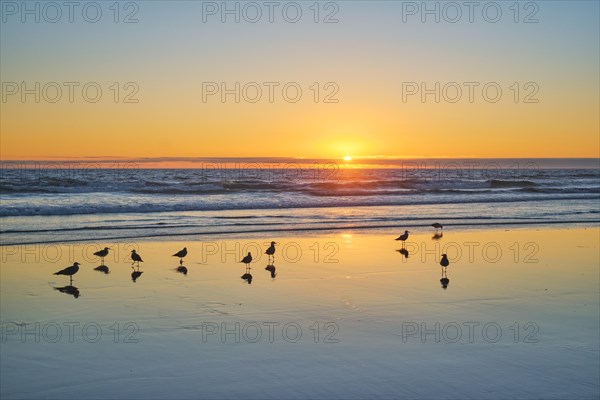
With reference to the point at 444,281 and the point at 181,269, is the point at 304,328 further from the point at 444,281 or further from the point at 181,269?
the point at 181,269

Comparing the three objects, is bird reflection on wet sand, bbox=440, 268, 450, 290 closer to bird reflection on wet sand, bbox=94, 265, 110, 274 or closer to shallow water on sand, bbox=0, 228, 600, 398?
shallow water on sand, bbox=0, 228, 600, 398

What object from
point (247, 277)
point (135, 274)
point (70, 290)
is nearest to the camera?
point (70, 290)

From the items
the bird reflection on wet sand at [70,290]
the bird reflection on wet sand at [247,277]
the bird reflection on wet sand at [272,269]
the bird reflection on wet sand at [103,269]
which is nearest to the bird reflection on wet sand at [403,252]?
the bird reflection on wet sand at [272,269]

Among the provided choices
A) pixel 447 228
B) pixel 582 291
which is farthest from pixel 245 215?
pixel 582 291

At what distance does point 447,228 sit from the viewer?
2145 centimetres

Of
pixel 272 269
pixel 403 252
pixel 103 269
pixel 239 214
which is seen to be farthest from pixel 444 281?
pixel 239 214

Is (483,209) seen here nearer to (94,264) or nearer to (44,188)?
(94,264)

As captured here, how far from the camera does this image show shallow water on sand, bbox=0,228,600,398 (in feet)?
21.6

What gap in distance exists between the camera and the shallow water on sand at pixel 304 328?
6.57 metres

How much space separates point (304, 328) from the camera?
8.59m

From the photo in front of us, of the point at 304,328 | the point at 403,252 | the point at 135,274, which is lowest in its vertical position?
the point at 304,328

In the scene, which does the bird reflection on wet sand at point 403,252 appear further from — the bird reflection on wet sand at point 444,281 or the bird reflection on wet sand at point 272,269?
the bird reflection on wet sand at point 272,269

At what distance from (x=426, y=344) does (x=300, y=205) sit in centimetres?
2416

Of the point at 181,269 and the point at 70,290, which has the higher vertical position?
the point at 181,269
